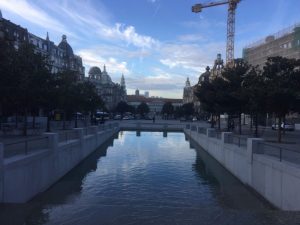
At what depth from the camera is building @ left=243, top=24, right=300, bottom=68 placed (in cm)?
9112

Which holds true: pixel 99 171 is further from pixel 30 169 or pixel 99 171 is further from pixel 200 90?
pixel 200 90

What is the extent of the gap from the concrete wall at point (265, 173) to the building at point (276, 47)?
67.7m

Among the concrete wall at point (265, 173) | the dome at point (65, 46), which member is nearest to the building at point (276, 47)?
the dome at point (65, 46)

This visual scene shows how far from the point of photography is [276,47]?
334 feet

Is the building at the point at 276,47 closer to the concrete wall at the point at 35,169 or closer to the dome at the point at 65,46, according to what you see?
the dome at the point at 65,46

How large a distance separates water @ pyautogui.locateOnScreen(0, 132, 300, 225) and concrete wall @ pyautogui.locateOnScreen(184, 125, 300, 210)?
52 cm

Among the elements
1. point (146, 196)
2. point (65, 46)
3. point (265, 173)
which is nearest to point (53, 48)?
point (65, 46)

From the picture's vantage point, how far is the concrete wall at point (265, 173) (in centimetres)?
1388

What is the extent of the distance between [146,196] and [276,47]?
8837 centimetres

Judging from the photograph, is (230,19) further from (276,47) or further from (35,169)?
(35,169)

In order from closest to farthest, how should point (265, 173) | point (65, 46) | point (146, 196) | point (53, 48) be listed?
point (265, 173), point (146, 196), point (53, 48), point (65, 46)

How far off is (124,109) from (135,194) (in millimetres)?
159789

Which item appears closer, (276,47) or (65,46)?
(276,47)

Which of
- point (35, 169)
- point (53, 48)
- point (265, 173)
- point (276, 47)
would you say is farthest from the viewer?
point (53, 48)
